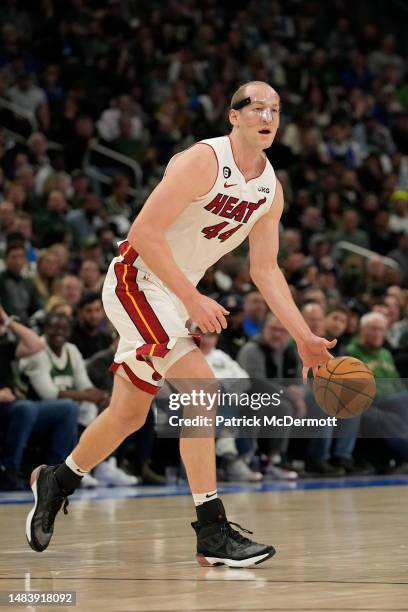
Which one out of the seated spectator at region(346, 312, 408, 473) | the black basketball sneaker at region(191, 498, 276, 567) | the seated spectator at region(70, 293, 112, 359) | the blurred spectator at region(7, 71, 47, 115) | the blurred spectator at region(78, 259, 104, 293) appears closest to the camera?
the black basketball sneaker at region(191, 498, 276, 567)

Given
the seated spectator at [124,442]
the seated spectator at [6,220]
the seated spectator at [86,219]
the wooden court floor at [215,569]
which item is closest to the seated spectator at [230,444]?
the seated spectator at [124,442]

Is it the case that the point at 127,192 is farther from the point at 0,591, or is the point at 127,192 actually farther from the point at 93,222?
the point at 0,591

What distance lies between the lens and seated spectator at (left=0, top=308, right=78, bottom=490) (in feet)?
33.5

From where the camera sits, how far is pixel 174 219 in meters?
5.59

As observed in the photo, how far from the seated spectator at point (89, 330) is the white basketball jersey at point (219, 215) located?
17.8ft

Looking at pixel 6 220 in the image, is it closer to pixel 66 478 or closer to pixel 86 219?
pixel 86 219

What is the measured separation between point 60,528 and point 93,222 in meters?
7.64

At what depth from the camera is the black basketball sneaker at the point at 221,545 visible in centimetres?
551

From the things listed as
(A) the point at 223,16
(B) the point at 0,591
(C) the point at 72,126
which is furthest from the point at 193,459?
(A) the point at 223,16

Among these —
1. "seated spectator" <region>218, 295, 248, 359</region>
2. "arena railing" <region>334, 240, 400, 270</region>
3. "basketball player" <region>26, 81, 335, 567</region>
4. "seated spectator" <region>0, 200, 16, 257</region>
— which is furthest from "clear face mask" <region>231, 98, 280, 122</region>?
"arena railing" <region>334, 240, 400, 270</region>

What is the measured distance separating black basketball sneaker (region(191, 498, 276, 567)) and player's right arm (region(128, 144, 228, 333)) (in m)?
0.86

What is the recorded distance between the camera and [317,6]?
22750 millimetres

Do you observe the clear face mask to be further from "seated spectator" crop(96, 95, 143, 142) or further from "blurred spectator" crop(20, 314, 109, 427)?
"seated spectator" crop(96, 95, 143, 142)

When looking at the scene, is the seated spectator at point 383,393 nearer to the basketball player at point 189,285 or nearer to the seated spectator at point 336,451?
the seated spectator at point 336,451
